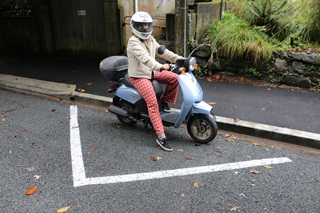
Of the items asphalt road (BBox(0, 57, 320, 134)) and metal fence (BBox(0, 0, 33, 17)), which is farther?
metal fence (BBox(0, 0, 33, 17))

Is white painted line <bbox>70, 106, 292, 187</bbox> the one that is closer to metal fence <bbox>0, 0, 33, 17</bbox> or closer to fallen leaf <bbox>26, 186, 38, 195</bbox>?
fallen leaf <bbox>26, 186, 38, 195</bbox>

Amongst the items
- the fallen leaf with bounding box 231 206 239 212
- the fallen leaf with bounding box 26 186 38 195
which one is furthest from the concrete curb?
the fallen leaf with bounding box 26 186 38 195

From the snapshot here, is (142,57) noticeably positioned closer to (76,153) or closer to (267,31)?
(76,153)

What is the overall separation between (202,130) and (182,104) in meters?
0.50

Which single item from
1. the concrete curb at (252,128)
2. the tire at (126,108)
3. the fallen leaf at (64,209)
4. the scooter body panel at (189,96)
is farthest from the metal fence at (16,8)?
the fallen leaf at (64,209)

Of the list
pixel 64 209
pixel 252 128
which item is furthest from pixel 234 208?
pixel 252 128

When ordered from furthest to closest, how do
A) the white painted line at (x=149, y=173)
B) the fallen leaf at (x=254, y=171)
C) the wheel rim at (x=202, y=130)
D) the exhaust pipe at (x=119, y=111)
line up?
the exhaust pipe at (x=119, y=111), the wheel rim at (x=202, y=130), the fallen leaf at (x=254, y=171), the white painted line at (x=149, y=173)

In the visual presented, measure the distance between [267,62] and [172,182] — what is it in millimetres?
4350

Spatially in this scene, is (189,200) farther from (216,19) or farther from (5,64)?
(5,64)

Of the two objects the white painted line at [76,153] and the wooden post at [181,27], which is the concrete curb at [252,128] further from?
the wooden post at [181,27]

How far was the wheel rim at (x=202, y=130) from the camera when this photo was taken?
4250 mm

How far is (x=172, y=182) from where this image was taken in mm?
3488

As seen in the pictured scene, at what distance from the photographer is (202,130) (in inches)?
170

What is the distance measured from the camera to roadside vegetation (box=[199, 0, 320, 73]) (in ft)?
21.9
